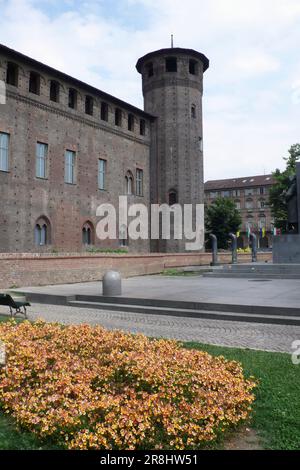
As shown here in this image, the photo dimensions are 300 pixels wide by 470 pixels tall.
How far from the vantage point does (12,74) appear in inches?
1070

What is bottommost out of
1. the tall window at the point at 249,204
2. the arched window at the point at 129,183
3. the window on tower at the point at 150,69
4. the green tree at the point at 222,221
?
the green tree at the point at 222,221

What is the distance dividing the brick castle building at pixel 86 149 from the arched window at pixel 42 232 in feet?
0.22

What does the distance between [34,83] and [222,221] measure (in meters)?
29.0

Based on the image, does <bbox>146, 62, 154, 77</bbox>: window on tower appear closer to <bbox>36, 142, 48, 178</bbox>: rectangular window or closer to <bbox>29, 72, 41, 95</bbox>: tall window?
<bbox>29, 72, 41, 95</bbox>: tall window

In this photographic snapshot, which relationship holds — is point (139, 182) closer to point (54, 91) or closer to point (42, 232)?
point (54, 91)

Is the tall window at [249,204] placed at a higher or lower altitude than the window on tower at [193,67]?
lower

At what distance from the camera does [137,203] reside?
37156mm

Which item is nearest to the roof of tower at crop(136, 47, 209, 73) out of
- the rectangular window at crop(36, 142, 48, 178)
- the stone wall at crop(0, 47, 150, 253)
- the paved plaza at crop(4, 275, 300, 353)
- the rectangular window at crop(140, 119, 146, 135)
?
the rectangular window at crop(140, 119, 146, 135)

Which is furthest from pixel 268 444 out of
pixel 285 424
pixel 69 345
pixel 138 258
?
pixel 138 258

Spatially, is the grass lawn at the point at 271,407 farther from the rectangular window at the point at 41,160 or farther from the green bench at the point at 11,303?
the rectangular window at the point at 41,160

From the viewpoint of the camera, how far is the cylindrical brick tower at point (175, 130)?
3800 cm

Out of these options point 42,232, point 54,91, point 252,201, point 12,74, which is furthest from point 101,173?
point 252,201

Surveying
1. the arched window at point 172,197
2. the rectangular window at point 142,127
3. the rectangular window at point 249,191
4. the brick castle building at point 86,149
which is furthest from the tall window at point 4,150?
the rectangular window at point 249,191

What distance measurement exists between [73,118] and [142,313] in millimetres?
22867
